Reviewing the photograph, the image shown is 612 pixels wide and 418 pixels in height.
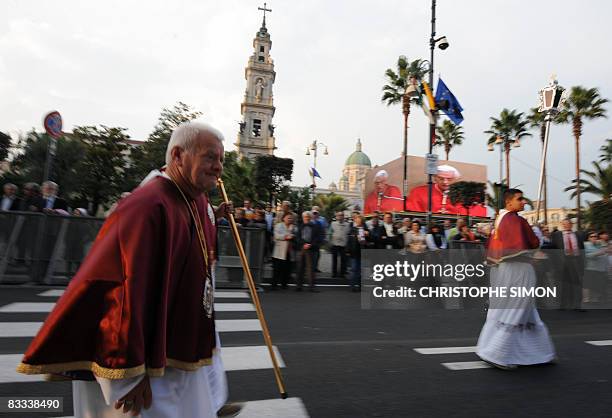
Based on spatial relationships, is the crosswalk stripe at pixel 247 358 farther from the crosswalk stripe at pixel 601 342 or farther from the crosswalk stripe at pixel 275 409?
the crosswalk stripe at pixel 601 342

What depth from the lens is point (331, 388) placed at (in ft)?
13.1

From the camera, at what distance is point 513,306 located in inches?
204

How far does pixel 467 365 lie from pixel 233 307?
4067mm

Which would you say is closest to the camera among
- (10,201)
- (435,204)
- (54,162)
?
(10,201)

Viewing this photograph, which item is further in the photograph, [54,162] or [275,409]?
[54,162]

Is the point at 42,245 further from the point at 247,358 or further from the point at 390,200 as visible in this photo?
the point at 390,200

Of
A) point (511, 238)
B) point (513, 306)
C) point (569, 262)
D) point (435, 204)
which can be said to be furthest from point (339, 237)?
point (435, 204)

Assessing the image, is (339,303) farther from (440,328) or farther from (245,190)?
(245,190)

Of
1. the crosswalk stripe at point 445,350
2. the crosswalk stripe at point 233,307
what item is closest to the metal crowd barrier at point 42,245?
the crosswalk stripe at point 233,307

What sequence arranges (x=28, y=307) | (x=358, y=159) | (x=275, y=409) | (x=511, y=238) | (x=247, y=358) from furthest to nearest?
(x=358, y=159)
(x=28, y=307)
(x=511, y=238)
(x=247, y=358)
(x=275, y=409)

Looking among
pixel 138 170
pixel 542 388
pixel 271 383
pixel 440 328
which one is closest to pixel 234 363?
pixel 271 383

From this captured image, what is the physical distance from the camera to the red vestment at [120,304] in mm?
1844

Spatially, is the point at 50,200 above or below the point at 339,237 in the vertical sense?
above

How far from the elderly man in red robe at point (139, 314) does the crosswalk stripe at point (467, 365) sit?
11.1ft
